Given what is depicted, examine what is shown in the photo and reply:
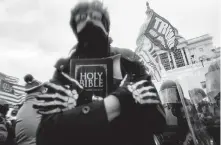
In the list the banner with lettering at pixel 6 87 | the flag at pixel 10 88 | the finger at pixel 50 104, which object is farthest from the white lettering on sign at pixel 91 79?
the banner with lettering at pixel 6 87

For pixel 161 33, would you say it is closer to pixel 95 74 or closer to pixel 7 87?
pixel 95 74

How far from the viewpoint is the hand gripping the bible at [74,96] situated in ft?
3.73

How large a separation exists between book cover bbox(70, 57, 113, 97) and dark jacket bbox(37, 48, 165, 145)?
0.55 feet

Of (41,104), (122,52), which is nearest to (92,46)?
(122,52)

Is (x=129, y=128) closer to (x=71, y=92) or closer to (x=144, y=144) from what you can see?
(x=144, y=144)

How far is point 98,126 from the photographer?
111cm

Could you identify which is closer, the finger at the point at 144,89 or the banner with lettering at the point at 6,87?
the finger at the point at 144,89

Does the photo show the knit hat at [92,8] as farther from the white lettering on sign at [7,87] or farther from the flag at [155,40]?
the white lettering on sign at [7,87]

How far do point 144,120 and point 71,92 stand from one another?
1.38ft

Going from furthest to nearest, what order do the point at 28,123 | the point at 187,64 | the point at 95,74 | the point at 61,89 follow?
1. the point at 187,64
2. the point at 28,123
3. the point at 95,74
4. the point at 61,89

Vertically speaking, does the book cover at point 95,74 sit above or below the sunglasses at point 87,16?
below

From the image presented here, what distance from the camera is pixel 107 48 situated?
1442 mm

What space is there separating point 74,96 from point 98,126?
0.23 metres

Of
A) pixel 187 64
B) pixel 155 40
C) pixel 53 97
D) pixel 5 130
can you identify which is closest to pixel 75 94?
pixel 53 97
